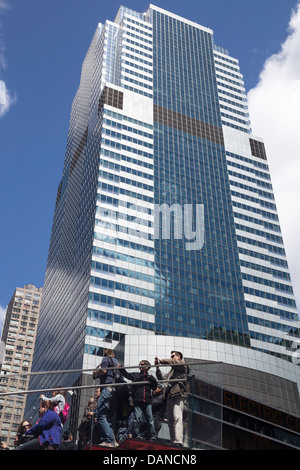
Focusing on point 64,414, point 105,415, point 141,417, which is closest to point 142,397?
point 141,417

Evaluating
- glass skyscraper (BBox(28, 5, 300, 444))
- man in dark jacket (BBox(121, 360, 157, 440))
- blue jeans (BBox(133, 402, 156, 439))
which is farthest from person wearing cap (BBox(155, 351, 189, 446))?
glass skyscraper (BBox(28, 5, 300, 444))

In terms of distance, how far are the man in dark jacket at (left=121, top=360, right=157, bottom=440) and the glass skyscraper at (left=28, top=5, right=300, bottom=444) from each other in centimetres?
5171

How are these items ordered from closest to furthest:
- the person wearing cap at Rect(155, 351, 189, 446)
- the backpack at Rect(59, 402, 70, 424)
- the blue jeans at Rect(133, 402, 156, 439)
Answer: the person wearing cap at Rect(155, 351, 189, 446), the blue jeans at Rect(133, 402, 156, 439), the backpack at Rect(59, 402, 70, 424)

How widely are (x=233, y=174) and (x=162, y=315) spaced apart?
37462mm

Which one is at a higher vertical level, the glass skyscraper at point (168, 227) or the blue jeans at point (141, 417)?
the glass skyscraper at point (168, 227)

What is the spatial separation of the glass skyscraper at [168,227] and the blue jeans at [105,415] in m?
52.2

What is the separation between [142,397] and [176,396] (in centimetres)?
111

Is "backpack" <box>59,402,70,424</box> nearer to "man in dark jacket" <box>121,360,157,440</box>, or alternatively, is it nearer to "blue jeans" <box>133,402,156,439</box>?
"man in dark jacket" <box>121,360,157,440</box>

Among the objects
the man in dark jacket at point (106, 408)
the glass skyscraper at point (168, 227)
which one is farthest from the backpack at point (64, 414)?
the glass skyscraper at point (168, 227)

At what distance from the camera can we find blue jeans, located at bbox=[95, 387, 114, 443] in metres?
16.0

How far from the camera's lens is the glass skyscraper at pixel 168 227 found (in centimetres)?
7362

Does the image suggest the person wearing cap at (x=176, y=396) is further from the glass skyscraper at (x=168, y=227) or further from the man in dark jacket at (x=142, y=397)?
the glass skyscraper at (x=168, y=227)

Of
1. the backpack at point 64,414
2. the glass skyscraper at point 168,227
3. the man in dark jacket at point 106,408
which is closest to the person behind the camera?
the man in dark jacket at point 106,408

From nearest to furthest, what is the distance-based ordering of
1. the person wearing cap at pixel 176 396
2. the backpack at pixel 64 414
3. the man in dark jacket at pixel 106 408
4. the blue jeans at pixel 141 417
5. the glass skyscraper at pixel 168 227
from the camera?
the man in dark jacket at pixel 106 408, the person wearing cap at pixel 176 396, the blue jeans at pixel 141 417, the backpack at pixel 64 414, the glass skyscraper at pixel 168 227
